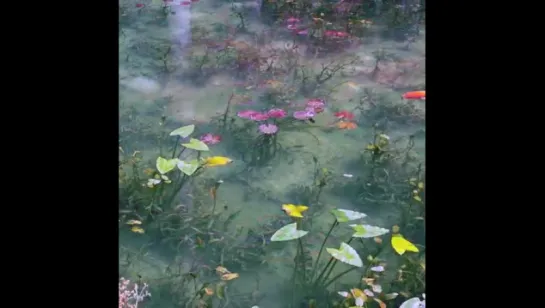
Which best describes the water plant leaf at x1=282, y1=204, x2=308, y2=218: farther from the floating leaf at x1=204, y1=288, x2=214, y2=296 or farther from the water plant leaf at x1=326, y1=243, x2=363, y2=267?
the floating leaf at x1=204, y1=288, x2=214, y2=296

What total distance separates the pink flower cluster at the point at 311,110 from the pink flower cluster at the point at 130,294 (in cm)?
70

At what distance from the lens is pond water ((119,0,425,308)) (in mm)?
1711

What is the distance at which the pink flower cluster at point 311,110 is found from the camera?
1.82 metres

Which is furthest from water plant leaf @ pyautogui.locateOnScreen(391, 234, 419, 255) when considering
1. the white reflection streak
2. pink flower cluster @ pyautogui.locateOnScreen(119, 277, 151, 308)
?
the white reflection streak

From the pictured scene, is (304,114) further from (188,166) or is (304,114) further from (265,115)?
(188,166)

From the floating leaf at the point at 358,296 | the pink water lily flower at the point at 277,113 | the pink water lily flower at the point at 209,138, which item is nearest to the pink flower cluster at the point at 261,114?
the pink water lily flower at the point at 277,113

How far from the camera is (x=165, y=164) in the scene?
179 centimetres

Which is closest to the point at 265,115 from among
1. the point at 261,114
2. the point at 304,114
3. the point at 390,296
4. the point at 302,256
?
the point at 261,114

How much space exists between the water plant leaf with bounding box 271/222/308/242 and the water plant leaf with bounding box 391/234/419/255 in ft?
0.88

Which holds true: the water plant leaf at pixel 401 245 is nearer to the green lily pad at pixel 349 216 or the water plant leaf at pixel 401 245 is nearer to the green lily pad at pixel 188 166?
the green lily pad at pixel 349 216

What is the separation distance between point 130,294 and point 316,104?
813mm

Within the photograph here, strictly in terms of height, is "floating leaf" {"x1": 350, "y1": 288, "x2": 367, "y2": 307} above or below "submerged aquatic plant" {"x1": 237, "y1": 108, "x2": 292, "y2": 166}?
below
